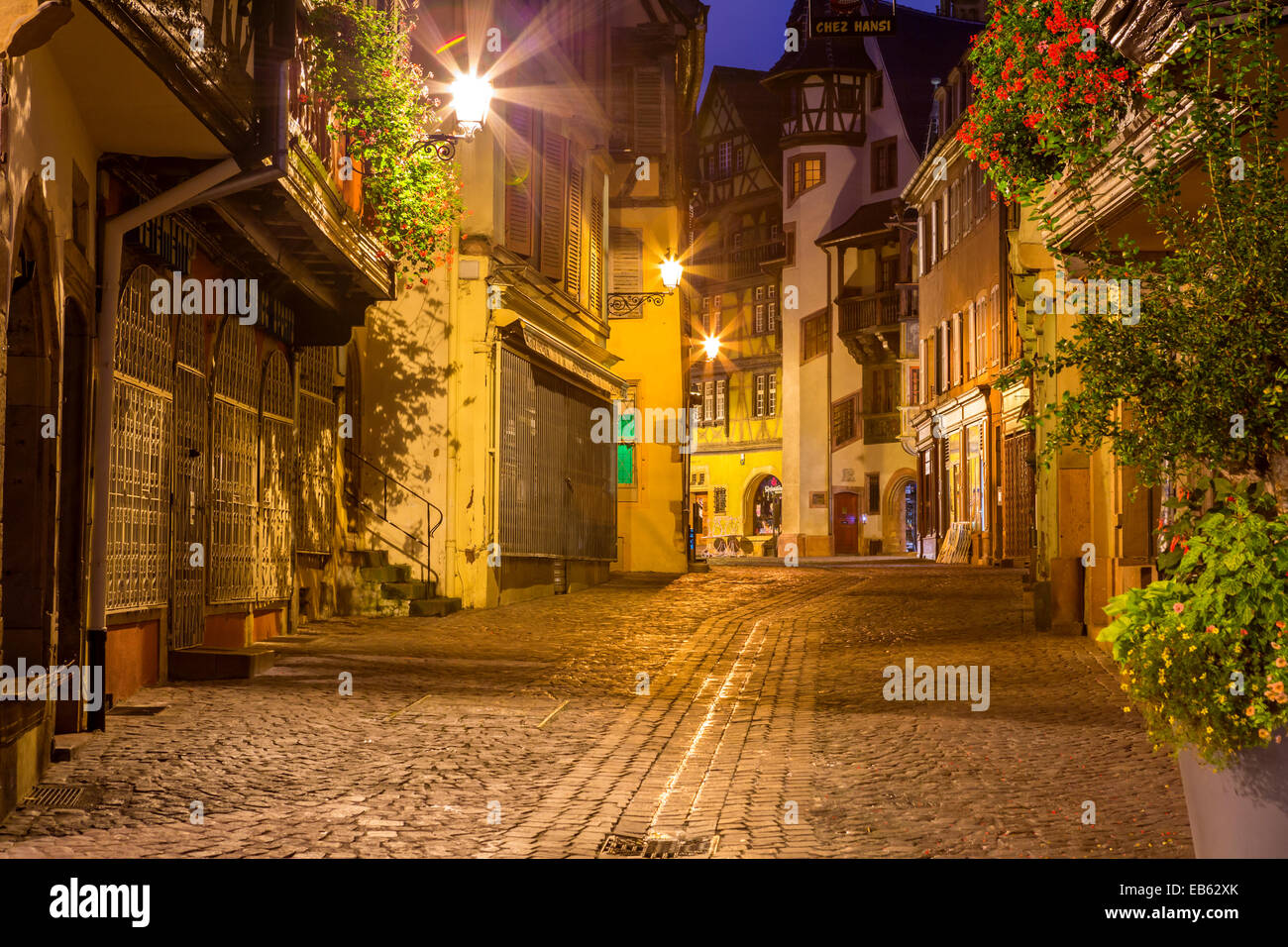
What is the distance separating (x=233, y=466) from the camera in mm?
13617

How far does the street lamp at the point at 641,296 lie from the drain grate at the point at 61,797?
71.0 ft

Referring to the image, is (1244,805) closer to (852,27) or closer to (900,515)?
(852,27)

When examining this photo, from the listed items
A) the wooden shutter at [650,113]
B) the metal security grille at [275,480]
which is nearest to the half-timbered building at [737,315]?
the wooden shutter at [650,113]

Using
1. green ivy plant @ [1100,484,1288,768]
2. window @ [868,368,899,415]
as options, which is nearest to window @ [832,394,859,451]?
window @ [868,368,899,415]

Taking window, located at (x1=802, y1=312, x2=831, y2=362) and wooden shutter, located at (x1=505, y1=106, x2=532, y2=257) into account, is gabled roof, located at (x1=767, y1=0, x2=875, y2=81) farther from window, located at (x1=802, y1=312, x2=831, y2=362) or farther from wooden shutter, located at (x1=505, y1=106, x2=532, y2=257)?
wooden shutter, located at (x1=505, y1=106, x2=532, y2=257)

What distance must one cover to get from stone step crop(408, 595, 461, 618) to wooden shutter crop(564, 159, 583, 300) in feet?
25.4

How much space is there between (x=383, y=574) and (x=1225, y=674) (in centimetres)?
1484

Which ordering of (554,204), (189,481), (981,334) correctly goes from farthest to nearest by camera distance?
(981,334) < (554,204) < (189,481)

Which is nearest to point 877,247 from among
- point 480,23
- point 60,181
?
point 480,23

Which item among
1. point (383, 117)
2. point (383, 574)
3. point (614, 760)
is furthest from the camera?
point (383, 574)

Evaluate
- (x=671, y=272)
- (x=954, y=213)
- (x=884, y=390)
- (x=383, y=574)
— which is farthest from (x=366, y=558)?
(x=884, y=390)

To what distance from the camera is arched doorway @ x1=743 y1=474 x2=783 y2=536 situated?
65000mm

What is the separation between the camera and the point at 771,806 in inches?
281
